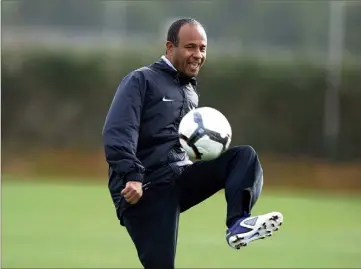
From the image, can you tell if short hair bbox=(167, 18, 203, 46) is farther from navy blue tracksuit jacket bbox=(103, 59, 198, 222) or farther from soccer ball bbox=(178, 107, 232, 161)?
soccer ball bbox=(178, 107, 232, 161)

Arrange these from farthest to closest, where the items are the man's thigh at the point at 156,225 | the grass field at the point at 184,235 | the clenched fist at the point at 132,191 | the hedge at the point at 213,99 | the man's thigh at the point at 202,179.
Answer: the hedge at the point at 213,99
the grass field at the point at 184,235
the man's thigh at the point at 156,225
the man's thigh at the point at 202,179
the clenched fist at the point at 132,191

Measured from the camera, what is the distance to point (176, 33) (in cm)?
628

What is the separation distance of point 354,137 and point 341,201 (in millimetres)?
3842

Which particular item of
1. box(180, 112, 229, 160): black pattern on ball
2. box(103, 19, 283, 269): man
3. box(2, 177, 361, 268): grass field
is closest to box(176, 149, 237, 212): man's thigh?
box(103, 19, 283, 269): man

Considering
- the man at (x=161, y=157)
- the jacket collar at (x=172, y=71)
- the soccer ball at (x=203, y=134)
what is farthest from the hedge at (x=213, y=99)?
the soccer ball at (x=203, y=134)

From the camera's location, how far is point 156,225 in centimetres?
622

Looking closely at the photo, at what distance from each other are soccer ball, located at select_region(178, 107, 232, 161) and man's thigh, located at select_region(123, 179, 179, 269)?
38 centimetres

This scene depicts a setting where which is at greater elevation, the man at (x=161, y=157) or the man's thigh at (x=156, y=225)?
the man at (x=161, y=157)

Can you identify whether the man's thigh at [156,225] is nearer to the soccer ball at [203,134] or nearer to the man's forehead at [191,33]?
the soccer ball at [203,134]

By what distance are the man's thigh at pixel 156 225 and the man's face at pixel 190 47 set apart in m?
0.78

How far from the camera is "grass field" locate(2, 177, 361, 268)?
36.2 feet

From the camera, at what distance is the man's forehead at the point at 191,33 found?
6219 mm

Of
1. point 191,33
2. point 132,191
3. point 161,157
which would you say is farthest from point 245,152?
point 191,33

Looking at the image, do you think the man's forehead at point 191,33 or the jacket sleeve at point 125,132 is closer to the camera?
the jacket sleeve at point 125,132
